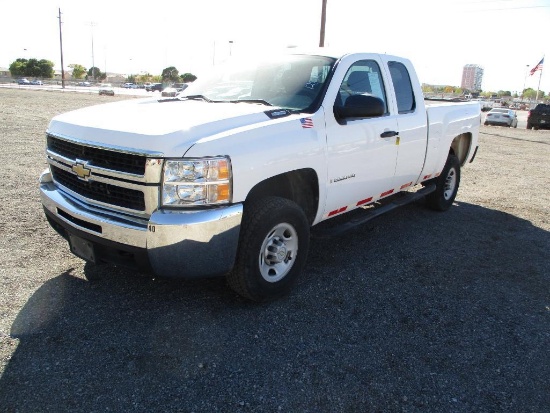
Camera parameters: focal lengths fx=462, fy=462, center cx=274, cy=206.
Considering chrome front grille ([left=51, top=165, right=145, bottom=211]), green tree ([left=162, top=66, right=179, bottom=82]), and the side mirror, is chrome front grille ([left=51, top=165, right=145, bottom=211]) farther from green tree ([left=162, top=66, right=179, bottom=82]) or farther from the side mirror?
green tree ([left=162, top=66, right=179, bottom=82])

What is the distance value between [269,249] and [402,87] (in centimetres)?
263

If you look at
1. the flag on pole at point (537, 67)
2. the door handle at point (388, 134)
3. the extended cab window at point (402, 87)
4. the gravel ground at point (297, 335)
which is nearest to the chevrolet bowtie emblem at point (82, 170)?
the gravel ground at point (297, 335)

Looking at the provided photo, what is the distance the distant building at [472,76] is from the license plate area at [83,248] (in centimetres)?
19317

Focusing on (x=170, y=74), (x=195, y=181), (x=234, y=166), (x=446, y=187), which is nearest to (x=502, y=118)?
(x=446, y=187)

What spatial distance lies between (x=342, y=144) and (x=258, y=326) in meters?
1.65

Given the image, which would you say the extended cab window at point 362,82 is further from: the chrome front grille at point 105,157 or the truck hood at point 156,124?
the chrome front grille at point 105,157

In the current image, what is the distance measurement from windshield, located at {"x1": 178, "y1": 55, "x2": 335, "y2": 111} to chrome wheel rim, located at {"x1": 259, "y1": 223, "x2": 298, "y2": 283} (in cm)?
104

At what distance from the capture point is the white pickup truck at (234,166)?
2.90m

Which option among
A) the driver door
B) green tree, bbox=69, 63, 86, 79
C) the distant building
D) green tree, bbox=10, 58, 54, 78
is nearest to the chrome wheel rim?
the driver door

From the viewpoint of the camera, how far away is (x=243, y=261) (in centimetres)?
325

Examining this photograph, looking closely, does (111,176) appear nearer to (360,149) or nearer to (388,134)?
(360,149)

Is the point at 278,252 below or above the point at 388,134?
below

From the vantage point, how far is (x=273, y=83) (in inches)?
165

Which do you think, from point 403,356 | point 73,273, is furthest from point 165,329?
point 403,356
